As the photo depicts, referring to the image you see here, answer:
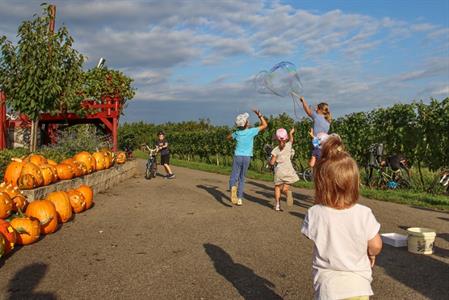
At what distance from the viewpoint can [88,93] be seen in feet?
62.8

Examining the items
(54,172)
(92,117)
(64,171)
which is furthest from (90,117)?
(54,172)

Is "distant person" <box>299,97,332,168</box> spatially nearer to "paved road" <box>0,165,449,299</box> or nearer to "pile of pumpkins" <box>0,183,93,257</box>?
"paved road" <box>0,165,449,299</box>

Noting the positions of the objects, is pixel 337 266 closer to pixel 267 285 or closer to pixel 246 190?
pixel 267 285

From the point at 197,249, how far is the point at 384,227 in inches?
137

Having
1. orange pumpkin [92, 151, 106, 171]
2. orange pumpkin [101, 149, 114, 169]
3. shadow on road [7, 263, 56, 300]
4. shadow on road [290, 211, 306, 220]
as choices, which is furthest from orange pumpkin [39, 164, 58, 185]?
shadow on road [290, 211, 306, 220]

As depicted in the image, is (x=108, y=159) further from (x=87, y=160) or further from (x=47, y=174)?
(x=47, y=174)

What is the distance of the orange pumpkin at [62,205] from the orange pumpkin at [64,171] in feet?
6.33

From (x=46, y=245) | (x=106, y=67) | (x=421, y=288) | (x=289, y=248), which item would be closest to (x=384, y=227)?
(x=289, y=248)

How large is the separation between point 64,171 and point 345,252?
27.9 ft

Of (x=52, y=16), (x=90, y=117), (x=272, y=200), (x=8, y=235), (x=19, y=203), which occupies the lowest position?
(x=272, y=200)

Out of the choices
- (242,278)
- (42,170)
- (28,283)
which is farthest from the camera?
(42,170)

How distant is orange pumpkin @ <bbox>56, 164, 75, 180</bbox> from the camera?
1037 cm

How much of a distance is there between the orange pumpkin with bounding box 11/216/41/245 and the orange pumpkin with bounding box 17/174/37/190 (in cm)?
176

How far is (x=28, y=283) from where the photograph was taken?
201 inches
